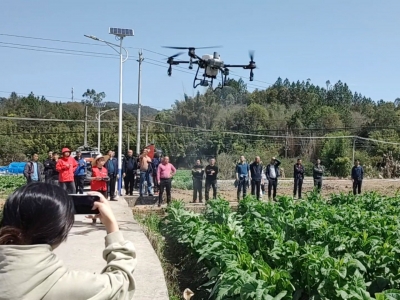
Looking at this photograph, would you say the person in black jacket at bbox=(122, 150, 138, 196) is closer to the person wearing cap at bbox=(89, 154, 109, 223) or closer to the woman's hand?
the person wearing cap at bbox=(89, 154, 109, 223)

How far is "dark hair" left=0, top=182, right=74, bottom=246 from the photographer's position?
1623 millimetres

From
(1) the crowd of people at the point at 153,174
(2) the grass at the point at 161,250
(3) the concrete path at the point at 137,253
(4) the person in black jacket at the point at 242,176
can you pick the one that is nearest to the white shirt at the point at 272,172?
(1) the crowd of people at the point at 153,174

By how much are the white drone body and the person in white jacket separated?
12.6 metres

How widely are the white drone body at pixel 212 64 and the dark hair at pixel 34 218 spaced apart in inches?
496

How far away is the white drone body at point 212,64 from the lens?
45.9ft

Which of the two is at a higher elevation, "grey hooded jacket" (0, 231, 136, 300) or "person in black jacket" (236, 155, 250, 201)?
"grey hooded jacket" (0, 231, 136, 300)

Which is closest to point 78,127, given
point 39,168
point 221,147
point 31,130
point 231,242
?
Result: point 31,130

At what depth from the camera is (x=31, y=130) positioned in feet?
219

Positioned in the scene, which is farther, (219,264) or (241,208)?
(241,208)

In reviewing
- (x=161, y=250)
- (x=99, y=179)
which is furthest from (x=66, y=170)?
(x=161, y=250)

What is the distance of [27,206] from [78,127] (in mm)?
68030

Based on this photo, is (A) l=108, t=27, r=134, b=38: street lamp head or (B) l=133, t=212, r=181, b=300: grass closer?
(B) l=133, t=212, r=181, b=300: grass

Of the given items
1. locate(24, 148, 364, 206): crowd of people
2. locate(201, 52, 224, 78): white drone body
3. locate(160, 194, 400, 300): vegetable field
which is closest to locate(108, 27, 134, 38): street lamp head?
locate(24, 148, 364, 206): crowd of people

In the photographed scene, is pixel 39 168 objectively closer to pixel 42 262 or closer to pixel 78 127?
pixel 42 262
